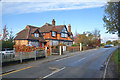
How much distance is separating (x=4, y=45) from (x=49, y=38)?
666 inches

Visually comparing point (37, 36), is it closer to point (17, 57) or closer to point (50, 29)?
point (50, 29)

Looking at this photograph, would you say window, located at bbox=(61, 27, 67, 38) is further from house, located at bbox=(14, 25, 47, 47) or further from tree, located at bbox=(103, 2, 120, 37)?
tree, located at bbox=(103, 2, 120, 37)

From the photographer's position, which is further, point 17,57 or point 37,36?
point 37,36

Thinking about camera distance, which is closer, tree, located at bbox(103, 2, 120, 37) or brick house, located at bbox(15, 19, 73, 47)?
tree, located at bbox(103, 2, 120, 37)

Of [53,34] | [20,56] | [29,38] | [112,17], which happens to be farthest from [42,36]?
[112,17]

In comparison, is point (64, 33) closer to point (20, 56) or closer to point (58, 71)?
point (20, 56)

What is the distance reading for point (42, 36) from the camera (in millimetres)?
43781

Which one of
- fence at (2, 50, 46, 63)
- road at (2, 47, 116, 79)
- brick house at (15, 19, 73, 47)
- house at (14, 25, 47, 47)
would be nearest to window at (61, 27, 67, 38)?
brick house at (15, 19, 73, 47)

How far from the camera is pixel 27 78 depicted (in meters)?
8.71

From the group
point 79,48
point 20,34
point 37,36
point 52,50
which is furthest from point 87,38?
point 52,50

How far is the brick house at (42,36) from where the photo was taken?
36991 mm

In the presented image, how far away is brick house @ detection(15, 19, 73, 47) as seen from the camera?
1456 inches

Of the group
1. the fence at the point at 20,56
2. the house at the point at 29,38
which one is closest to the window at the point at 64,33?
the house at the point at 29,38

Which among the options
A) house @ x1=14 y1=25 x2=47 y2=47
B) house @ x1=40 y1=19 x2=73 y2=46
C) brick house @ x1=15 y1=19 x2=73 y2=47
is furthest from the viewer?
house @ x1=40 y1=19 x2=73 y2=46
